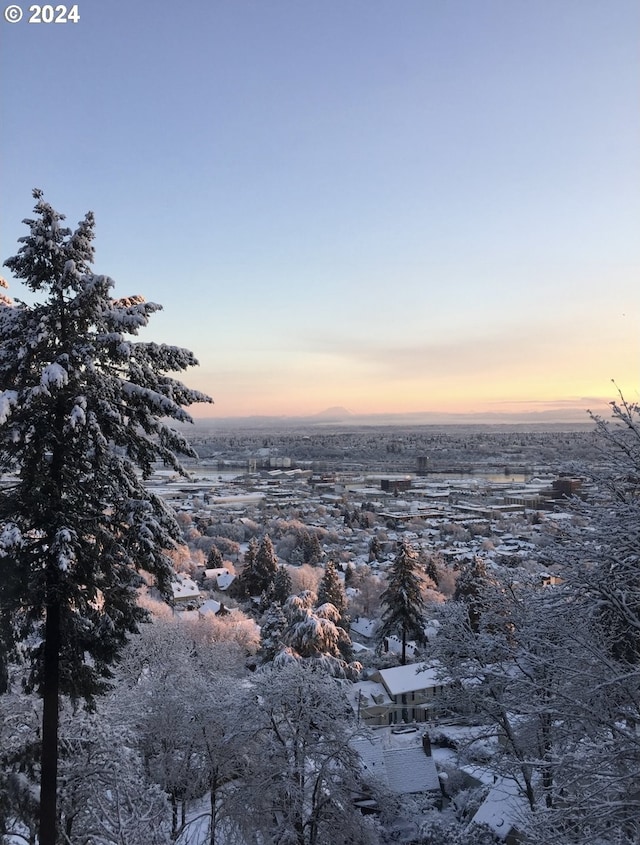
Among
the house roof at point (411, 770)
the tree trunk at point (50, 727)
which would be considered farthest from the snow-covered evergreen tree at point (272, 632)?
the tree trunk at point (50, 727)

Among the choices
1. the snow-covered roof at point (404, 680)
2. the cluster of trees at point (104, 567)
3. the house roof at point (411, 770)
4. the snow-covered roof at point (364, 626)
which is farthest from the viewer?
the snow-covered roof at point (364, 626)

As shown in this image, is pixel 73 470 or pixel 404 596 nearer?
pixel 73 470

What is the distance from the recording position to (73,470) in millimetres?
6676

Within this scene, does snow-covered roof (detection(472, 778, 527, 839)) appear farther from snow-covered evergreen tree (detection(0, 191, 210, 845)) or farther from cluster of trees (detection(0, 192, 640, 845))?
snow-covered evergreen tree (detection(0, 191, 210, 845))

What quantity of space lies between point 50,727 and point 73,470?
113 inches

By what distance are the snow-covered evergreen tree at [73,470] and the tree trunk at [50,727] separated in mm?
11

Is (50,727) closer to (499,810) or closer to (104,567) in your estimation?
(104,567)

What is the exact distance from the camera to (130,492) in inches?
263

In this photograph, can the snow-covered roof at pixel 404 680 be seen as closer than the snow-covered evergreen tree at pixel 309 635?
No

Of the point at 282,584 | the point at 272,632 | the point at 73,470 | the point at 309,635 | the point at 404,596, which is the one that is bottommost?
the point at 282,584

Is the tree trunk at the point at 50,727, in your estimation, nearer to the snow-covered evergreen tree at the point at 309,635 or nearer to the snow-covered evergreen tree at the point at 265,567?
the snow-covered evergreen tree at the point at 309,635

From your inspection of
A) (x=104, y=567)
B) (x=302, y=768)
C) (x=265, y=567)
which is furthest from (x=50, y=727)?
(x=265, y=567)

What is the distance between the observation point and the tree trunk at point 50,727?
6117 mm

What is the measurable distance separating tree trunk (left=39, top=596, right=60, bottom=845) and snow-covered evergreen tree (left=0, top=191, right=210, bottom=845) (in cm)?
1
